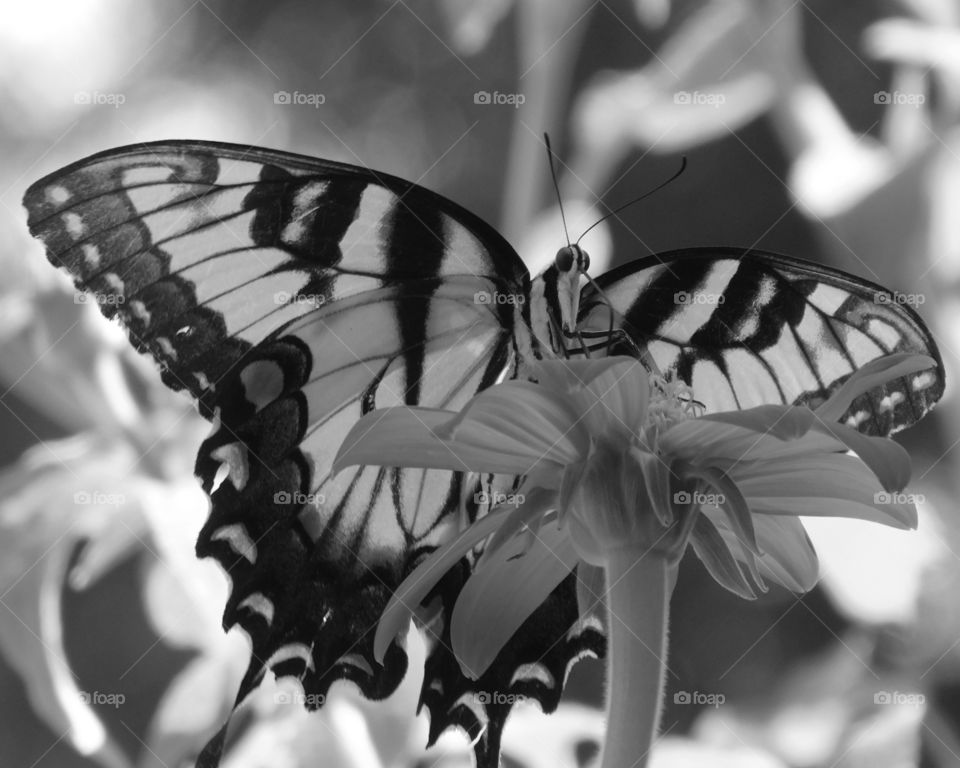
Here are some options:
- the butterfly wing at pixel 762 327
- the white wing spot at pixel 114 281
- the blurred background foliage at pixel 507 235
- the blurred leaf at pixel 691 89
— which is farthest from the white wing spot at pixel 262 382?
the blurred leaf at pixel 691 89

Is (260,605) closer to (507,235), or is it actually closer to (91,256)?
(91,256)

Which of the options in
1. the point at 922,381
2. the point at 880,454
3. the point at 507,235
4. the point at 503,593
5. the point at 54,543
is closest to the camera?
the point at 880,454

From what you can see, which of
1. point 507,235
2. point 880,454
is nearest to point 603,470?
point 880,454

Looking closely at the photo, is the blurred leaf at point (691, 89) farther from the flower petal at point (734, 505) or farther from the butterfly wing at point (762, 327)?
the flower petal at point (734, 505)

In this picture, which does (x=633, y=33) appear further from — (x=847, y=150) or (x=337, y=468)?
(x=337, y=468)

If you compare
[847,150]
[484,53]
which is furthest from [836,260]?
[484,53]

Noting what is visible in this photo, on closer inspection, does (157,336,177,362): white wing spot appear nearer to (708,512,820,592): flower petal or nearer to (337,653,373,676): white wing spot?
(337,653,373,676): white wing spot
